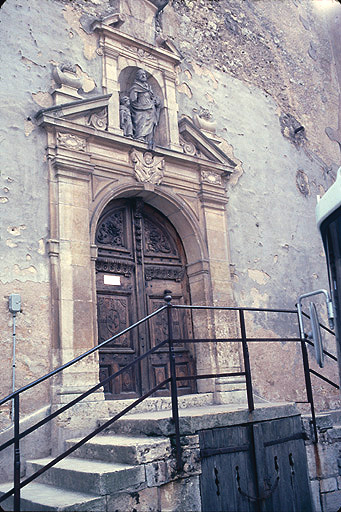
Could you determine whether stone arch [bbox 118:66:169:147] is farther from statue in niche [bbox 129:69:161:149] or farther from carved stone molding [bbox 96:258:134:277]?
carved stone molding [bbox 96:258:134:277]

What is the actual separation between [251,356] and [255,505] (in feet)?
9.23

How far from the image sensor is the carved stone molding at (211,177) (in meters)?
7.25

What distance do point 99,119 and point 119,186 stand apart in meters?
0.85

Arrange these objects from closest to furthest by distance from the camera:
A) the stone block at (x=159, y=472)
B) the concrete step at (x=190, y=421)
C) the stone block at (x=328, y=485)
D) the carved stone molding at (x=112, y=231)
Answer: the stone block at (x=159, y=472)
the concrete step at (x=190, y=421)
the stone block at (x=328, y=485)
the carved stone molding at (x=112, y=231)

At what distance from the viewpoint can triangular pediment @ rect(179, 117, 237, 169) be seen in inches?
284

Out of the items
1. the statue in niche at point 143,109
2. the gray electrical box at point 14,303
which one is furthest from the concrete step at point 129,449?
the statue in niche at point 143,109

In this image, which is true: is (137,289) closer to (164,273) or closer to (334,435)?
(164,273)

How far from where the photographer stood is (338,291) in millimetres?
3652

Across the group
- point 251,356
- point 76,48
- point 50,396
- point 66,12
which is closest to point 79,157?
point 76,48

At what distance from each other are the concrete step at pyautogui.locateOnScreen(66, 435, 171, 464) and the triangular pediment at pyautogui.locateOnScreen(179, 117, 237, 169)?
421 cm

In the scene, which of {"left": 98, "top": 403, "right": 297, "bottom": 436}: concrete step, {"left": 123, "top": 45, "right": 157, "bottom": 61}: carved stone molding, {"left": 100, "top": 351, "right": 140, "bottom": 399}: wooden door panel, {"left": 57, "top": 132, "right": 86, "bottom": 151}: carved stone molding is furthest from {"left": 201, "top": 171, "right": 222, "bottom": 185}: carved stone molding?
{"left": 98, "top": 403, "right": 297, "bottom": 436}: concrete step

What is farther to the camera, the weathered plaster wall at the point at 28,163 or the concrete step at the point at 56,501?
the weathered plaster wall at the point at 28,163

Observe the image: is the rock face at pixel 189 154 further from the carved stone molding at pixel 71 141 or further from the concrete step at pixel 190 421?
the concrete step at pixel 190 421

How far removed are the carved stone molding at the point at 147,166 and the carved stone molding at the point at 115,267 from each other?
1079 mm
